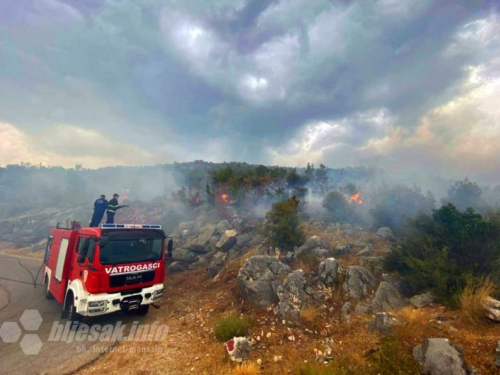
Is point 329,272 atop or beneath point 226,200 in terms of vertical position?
beneath

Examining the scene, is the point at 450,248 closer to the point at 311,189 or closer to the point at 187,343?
the point at 187,343

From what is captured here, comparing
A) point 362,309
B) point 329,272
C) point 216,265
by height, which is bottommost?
point 216,265

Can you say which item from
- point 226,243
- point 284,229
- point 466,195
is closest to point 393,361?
point 284,229

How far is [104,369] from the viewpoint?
573cm

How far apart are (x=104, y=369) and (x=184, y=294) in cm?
536

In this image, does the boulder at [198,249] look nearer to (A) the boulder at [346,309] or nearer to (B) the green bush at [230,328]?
(B) the green bush at [230,328]

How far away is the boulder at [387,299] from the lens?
775cm

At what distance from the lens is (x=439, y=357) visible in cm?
483

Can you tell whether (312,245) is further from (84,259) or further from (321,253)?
(84,259)

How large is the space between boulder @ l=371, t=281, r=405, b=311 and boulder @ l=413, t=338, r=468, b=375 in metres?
2.51

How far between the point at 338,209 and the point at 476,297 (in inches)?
669

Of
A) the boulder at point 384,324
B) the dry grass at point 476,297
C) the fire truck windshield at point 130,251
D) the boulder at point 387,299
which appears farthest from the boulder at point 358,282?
the fire truck windshield at point 130,251

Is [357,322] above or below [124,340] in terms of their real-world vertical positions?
above

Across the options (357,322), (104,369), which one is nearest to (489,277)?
(357,322)
